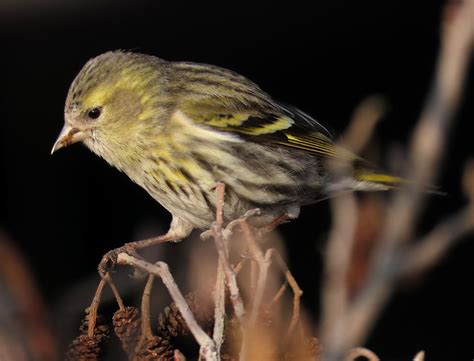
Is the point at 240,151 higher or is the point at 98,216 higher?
the point at 240,151

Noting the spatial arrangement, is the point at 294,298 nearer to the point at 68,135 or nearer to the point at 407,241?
the point at 407,241

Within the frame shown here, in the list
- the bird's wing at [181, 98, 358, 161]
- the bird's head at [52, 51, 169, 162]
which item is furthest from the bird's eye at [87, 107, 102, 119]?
the bird's wing at [181, 98, 358, 161]

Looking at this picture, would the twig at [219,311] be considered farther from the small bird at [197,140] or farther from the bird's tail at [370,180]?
the bird's tail at [370,180]

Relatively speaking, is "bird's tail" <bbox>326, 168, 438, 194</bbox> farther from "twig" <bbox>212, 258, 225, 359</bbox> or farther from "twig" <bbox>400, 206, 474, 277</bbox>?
"twig" <bbox>400, 206, 474, 277</bbox>

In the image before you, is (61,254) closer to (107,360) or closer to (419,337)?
(419,337)

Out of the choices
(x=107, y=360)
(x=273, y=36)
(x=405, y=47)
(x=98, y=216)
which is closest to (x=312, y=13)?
(x=273, y=36)

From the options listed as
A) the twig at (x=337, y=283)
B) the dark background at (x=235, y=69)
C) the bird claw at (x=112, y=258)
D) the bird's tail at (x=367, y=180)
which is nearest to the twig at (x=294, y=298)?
the twig at (x=337, y=283)

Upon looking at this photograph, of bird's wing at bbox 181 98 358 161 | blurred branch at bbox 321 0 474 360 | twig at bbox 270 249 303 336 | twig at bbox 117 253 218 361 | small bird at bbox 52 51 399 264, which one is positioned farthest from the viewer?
bird's wing at bbox 181 98 358 161

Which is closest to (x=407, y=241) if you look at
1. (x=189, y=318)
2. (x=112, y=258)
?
(x=189, y=318)
